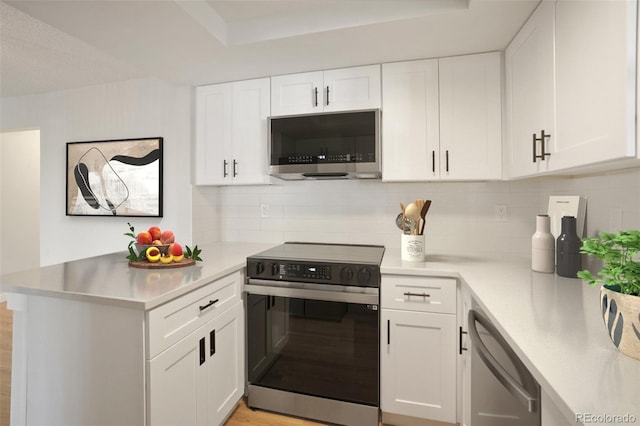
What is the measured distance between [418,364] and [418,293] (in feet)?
1.27

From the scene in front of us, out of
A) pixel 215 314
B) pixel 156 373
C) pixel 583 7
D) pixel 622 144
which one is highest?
pixel 583 7

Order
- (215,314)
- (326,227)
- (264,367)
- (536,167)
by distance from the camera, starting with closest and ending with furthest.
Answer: (536,167) → (215,314) → (264,367) → (326,227)

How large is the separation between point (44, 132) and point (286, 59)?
2.63m

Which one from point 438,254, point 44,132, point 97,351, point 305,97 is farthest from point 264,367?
point 44,132

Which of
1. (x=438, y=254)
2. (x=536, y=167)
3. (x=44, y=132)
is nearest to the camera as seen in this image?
(x=536, y=167)

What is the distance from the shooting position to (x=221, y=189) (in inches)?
109

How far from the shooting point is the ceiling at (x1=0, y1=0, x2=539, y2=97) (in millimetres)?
1526

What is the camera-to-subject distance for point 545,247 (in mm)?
1597

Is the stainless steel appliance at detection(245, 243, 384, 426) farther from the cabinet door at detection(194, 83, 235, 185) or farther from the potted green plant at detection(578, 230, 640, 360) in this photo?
the potted green plant at detection(578, 230, 640, 360)

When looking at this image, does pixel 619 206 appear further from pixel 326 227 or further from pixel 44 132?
pixel 44 132

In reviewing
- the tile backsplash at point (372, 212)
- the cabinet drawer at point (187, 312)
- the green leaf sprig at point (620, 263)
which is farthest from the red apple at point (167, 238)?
the green leaf sprig at point (620, 263)

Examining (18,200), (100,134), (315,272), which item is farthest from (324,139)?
(18,200)

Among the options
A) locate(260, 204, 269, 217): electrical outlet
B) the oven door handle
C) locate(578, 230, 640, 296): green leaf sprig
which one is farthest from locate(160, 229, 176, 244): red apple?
locate(578, 230, 640, 296): green leaf sprig

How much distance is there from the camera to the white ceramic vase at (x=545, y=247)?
1.59 meters
